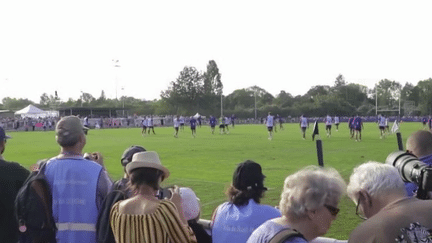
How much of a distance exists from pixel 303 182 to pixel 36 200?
2528 mm

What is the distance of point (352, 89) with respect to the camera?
436ft

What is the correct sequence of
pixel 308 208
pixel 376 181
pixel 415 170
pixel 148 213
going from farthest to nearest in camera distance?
pixel 148 213
pixel 415 170
pixel 376 181
pixel 308 208

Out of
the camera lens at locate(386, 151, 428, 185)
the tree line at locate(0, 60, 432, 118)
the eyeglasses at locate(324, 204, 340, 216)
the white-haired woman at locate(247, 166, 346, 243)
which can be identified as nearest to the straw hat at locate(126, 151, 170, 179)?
the white-haired woman at locate(247, 166, 346, 243)

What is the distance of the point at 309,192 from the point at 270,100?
146621mm

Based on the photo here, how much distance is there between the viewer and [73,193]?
14.3 feet

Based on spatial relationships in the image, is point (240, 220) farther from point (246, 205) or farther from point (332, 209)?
point (332, 209)

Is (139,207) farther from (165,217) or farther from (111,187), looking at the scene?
(111,187)

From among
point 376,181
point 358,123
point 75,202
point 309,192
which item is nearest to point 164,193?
point 75,202

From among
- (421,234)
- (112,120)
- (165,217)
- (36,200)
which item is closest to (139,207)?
(165,217)

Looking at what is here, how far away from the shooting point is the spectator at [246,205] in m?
3.79

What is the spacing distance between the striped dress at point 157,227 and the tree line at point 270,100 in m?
91.9

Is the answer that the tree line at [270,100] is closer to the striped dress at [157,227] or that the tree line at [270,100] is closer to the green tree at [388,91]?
the green tree at [388,91]

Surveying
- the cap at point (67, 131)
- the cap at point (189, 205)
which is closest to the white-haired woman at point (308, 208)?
the cap at point (189, 205)

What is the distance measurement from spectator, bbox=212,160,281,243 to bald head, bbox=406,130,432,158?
2.14 metres
